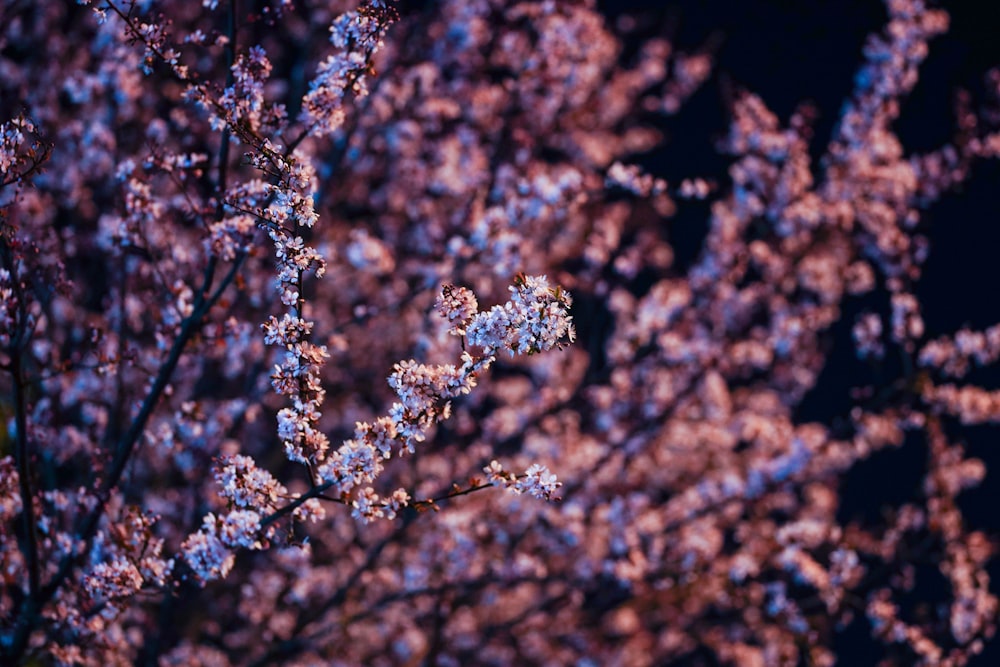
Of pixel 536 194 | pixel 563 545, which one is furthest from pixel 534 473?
pixel 563 545

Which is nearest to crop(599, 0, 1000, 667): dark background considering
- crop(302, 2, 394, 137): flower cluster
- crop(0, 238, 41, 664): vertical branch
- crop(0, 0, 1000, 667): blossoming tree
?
crop(0, 0, 1000, 667): blossoming tree

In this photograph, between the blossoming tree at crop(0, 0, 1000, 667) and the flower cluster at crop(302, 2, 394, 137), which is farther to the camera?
the blossoming tree at crop(0, 0, 1000, 667)

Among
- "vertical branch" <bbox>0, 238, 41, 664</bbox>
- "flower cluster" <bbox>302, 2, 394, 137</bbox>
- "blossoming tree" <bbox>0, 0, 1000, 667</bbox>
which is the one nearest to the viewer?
"flower cluster" <bbox>302, 2, 394, 137</bbox>

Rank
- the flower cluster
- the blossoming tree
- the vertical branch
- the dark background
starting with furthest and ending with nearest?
1. the dark background
2. the blossoming tree
3. the vertical branch
4. the flower cluster

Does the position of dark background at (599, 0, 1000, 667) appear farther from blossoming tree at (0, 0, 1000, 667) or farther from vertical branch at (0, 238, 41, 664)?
vertical branch at (0, 238, 41, 664)

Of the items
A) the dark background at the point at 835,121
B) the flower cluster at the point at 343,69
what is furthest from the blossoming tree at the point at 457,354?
the dark background at the point at 835,121

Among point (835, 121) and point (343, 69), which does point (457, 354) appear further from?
point (835, 121)

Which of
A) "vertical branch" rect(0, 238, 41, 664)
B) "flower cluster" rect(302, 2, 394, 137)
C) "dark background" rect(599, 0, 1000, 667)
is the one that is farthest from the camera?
"dark background" rect(599, 0, 1000, 667)

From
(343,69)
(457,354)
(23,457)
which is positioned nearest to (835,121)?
(457,354)

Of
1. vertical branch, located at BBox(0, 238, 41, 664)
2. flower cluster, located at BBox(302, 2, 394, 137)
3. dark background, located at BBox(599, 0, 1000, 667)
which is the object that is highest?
dark background, located at BBox(599, 0, 1000, 667)

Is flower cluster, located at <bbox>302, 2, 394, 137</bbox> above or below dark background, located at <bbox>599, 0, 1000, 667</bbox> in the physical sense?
below

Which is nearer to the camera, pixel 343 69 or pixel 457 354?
pixel 343 69

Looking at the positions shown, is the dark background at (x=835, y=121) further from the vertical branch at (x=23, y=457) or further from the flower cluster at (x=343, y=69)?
the vertical branch at (x=23, y=457)

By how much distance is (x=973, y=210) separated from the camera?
1025cm
